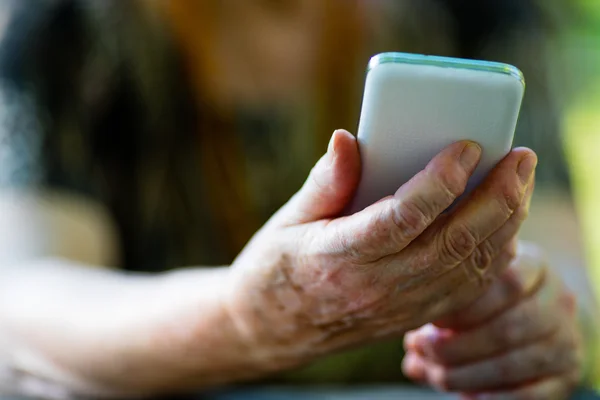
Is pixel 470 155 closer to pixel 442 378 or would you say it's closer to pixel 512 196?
pixel 512 196

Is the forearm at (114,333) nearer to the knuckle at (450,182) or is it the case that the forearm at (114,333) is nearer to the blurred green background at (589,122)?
the knuckle at (450,182)

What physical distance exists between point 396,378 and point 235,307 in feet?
1.19

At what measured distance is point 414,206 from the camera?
21 centimetres

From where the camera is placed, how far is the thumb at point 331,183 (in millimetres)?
227

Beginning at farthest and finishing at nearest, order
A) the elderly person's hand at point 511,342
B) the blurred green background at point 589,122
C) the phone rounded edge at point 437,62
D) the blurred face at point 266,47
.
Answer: the blurred green background at point 589,122 → the blurred face at point 266,47 → the elderly person's hand at point 511,342 → the phone rounded edge at point 437,62

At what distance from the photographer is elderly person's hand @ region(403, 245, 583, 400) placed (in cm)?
32

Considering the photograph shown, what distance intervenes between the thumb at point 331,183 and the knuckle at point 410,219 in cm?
3

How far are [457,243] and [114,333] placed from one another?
22 centimetres

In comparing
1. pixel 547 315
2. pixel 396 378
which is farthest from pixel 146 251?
pixel 547 315

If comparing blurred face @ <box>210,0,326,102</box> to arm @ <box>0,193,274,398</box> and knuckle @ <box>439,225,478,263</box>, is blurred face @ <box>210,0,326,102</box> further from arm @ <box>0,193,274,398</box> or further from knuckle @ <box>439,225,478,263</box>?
knuckle @ <box>439,225,478,263</box>

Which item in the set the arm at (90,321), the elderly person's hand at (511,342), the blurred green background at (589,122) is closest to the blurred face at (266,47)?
the arm at (90,321)

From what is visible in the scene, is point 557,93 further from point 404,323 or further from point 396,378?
point 404,323

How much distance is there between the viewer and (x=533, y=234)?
60cm

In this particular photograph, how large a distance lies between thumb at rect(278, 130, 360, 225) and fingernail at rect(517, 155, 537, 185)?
0.06m
